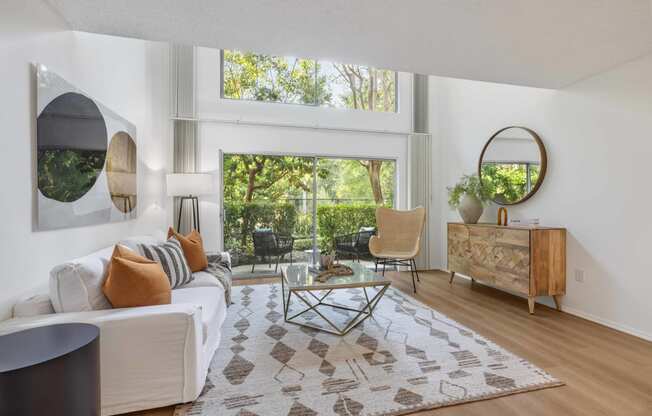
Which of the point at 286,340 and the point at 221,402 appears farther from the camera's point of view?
the point at 286,340

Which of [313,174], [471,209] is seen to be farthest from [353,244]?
[471,209]

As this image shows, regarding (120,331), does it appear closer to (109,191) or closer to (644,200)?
(109,191)

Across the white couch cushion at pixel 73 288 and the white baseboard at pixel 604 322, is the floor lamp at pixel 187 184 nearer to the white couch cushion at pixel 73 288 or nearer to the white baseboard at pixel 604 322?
the white couch cushion at pixel 73 288

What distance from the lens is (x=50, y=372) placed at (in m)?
1.20

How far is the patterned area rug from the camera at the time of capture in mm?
1817

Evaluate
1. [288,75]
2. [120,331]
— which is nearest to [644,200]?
[120,331]

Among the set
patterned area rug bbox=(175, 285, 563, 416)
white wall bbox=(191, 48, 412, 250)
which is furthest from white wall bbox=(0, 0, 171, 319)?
white wall bbox=(191, 48, 412, 250)

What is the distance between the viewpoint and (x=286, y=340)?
264 centimetres

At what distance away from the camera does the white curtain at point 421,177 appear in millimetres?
A: 5480

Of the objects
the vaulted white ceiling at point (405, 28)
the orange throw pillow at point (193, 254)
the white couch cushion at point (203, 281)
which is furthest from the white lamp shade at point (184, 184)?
the vaulted white ceiling at point (405, 28)

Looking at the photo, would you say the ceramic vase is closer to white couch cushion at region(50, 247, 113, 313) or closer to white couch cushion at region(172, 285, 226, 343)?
white couch cushion at region(172, 285, 226, 343)

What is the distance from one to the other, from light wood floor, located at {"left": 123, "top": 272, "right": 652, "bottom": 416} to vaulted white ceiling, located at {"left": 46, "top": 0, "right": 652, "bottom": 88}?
2.35 metres

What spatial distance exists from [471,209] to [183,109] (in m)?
4.15

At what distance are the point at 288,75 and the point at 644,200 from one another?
14.8 feet
